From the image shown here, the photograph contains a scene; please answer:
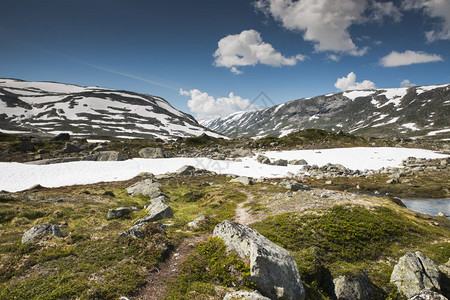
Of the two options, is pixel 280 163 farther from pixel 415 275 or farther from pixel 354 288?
pixel 354 288

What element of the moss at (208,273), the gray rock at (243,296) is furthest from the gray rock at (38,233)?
the gray rock at (243,296)

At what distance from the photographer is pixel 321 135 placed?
338ft

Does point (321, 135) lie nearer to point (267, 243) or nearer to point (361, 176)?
point (361, 176)

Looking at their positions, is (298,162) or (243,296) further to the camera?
(298,162)

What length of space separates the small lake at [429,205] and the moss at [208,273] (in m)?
34.7

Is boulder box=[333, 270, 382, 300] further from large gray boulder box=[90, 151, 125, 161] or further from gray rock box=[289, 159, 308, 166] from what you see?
large gray boulder box=[90, 151, 125, 161]

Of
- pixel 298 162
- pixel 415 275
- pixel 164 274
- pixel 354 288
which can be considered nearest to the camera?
pixel 164 274

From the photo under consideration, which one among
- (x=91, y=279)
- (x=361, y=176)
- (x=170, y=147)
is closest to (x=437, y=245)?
(x=91, y=279)

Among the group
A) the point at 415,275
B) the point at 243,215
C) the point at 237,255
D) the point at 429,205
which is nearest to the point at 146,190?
the point at 243,215

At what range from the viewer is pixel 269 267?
31.1 feet

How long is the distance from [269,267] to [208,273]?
290 cm

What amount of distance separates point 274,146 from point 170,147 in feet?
153

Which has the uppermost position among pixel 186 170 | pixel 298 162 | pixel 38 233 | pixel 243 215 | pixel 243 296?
pixel 298 162

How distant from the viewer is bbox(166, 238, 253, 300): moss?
347 inches
